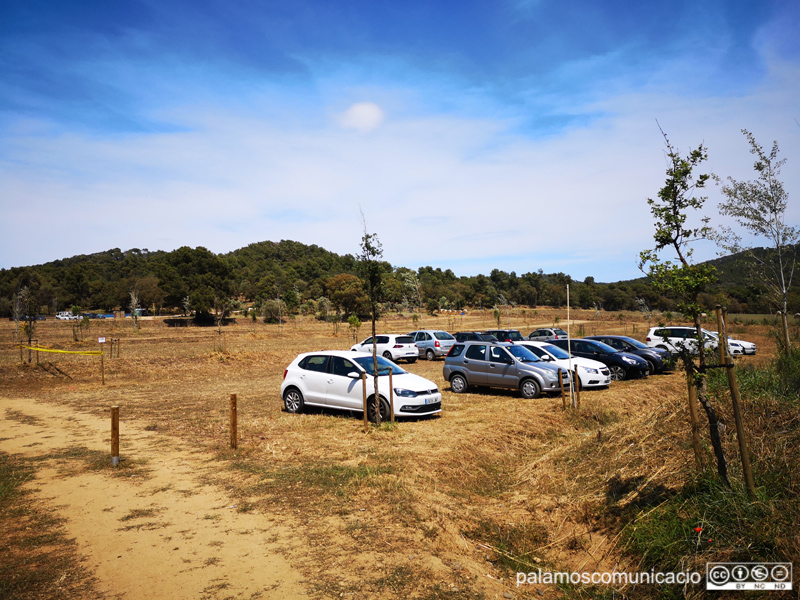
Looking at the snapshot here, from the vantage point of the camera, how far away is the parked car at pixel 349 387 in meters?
11.5

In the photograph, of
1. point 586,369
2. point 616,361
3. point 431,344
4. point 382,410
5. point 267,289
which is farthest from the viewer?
point 267,289

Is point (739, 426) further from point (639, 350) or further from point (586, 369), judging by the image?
point (639, 350)

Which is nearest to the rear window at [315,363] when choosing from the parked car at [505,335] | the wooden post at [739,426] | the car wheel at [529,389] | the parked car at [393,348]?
the car wheel at [529,389]

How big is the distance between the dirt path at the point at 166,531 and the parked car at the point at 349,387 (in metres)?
3.63

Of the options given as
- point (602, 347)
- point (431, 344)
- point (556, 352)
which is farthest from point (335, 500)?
point (431, 344)

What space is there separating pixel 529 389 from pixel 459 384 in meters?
2.51

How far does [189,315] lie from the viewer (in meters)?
74.4

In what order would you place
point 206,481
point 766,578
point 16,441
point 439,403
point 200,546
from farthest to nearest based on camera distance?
point 439,403, point 16,441, point 206,481, point 200,546, point 766,578

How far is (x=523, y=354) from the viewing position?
1584cm

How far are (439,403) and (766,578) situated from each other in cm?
836

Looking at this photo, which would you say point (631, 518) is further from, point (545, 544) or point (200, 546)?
point (200, 546)

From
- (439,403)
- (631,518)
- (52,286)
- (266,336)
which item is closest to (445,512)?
(631,518)

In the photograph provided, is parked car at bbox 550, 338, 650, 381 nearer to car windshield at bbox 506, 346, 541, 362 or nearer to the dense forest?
car windshield at bbox 506, 346, 541, 362

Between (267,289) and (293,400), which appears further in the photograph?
(267,289)
